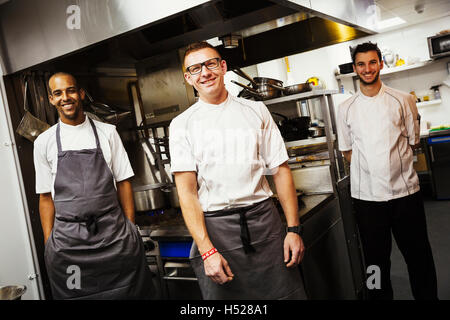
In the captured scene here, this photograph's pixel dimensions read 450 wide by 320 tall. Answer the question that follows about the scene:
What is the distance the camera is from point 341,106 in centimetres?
196

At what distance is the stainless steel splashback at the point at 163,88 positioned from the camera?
2322 millimetres

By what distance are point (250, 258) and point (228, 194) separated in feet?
0.80

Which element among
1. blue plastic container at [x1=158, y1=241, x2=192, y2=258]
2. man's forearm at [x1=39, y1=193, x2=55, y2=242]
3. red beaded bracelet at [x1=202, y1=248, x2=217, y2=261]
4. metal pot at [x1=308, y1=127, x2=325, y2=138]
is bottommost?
blue plastic container at [x1=158, y1=241, x2=192, y2=258]

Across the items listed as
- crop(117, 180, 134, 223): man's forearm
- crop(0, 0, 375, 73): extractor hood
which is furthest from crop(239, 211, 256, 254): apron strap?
crop(0, 0, 375, 73): extractor hood

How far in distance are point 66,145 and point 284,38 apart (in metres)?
1.64

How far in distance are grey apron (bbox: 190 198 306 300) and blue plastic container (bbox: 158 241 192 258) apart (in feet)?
1.47

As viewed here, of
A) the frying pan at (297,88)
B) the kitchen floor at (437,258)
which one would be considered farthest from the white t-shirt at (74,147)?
the kitchen floor at (437,258)

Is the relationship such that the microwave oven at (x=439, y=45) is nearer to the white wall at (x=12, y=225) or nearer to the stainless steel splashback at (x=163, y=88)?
the stainless steel splashback at (x=163, y=88)

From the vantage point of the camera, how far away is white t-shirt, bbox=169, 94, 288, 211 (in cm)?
137

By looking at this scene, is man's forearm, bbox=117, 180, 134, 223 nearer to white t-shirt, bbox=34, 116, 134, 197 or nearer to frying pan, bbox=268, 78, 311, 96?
white t-shirt, bbox=34, 116, 134, 197

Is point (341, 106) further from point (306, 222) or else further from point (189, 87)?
point (189, 87)
